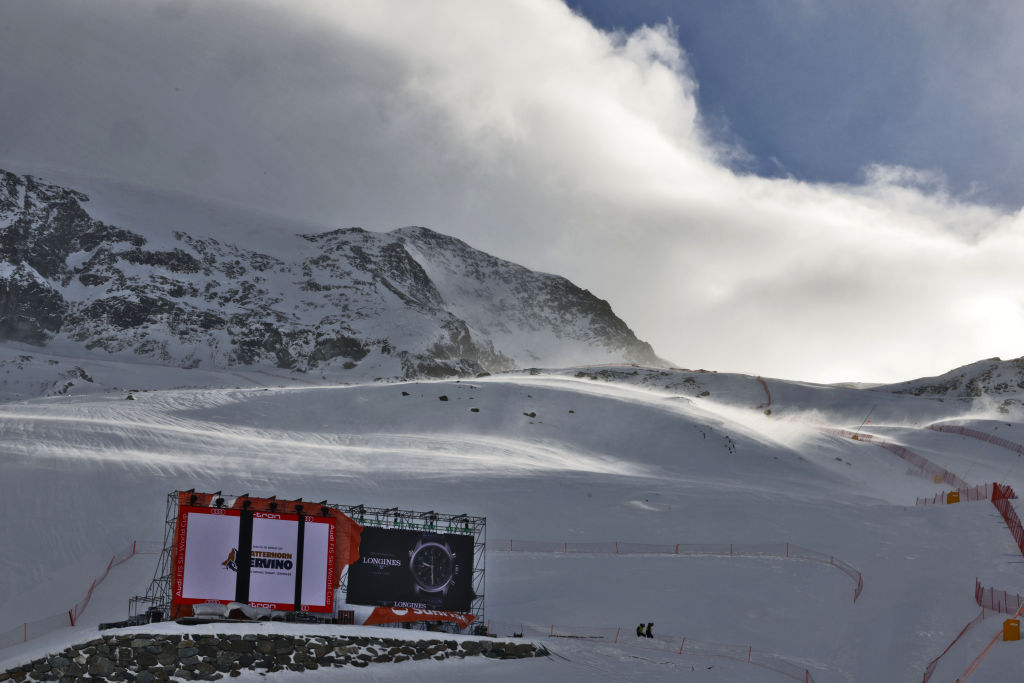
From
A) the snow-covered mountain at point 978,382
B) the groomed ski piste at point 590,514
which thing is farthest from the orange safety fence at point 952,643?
the snow-covered mountain at point 978,382

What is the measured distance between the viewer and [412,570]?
24891 millimetres

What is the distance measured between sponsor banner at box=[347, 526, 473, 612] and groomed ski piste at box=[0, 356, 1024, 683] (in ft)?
8.10

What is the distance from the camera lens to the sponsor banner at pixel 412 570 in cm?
2450

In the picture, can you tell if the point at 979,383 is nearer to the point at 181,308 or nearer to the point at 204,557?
the point at 204,557

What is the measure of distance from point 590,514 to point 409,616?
16.7 meters

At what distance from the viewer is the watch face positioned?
2495cm

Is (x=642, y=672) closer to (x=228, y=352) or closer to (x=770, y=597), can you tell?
(x=770, y=597)

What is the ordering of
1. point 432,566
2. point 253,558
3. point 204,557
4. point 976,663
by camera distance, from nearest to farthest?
point 976,663, point 204,557, point 253,558, point 432,566

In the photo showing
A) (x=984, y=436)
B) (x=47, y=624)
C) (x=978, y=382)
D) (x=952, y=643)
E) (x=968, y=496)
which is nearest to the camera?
(x=952, y=643)

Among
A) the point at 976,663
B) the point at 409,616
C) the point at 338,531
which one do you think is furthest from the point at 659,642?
the point at 338,531

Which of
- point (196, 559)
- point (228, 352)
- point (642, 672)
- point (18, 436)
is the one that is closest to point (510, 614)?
point (642, 672)

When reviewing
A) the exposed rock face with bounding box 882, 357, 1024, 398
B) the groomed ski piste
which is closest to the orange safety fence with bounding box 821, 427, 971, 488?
the groomed ski piste

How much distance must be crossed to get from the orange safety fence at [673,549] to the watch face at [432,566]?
32.1 ft

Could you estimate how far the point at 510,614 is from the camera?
28.5 metres
